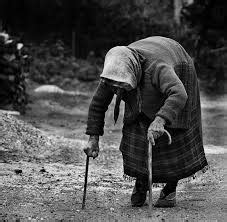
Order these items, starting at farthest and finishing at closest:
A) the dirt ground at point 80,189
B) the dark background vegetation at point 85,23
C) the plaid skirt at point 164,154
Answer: the dark background vegetation at point 85,23 < the plaid skirt at point 164,154 < the dirt ground at point 80,189

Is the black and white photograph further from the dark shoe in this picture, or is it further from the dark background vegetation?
the dark background vegetation

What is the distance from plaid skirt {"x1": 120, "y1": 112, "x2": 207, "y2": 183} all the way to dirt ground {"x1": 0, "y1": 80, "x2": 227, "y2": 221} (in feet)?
0.91

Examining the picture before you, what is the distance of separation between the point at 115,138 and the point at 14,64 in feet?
13.8

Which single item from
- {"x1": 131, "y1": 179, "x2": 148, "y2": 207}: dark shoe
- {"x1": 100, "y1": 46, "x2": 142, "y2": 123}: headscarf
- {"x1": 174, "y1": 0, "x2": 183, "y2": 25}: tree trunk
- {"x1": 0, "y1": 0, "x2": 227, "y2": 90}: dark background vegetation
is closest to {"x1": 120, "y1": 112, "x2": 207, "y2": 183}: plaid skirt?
{"x1": 131, "y1": 179, "x2": 148, "y2": 207}: dark shoe

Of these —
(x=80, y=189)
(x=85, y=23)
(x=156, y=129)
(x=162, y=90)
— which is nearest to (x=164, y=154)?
(x=156, y=129)

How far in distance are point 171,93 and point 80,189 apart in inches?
71.9

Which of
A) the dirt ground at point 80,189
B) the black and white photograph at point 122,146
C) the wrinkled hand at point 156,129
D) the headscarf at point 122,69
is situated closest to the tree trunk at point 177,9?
the black and white photograph at point 122,146

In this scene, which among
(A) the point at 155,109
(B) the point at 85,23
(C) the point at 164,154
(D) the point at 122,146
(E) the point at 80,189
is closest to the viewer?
(A) the point at 155,109

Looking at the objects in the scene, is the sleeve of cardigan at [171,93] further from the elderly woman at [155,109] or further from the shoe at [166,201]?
the shoe at [166,201]

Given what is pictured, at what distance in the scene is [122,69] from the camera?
411 centimetres

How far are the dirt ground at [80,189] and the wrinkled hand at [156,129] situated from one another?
550 mm

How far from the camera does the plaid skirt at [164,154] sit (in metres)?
4.53

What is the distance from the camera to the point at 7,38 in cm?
1339

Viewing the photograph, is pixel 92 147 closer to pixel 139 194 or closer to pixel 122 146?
pixel 122 146
